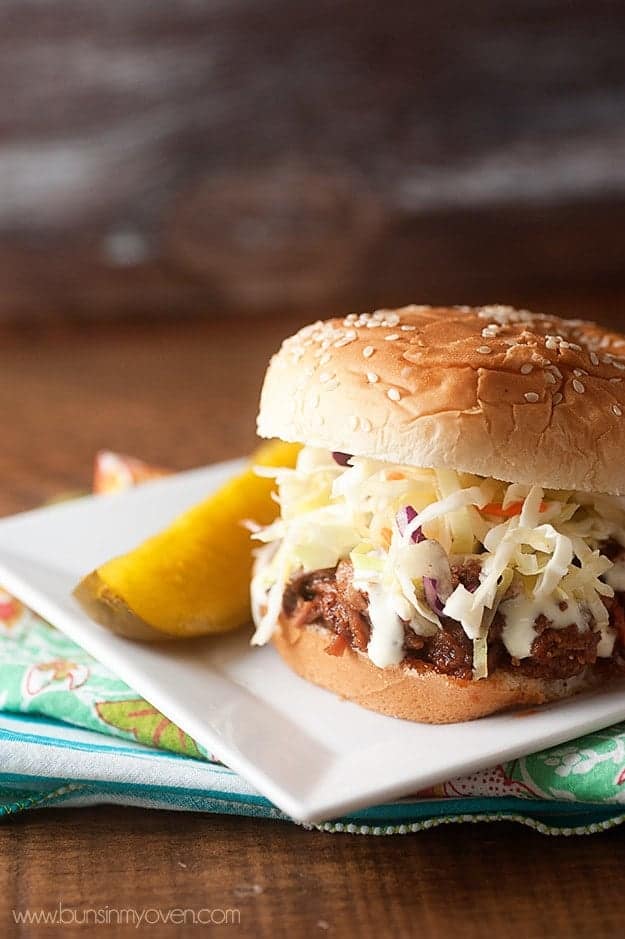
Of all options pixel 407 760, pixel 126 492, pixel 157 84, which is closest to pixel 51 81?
pixel 157 84

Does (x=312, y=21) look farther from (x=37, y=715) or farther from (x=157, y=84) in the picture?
(x=37, y=715)

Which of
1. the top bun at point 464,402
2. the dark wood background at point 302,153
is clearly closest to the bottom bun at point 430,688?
the top bun at point 464,402

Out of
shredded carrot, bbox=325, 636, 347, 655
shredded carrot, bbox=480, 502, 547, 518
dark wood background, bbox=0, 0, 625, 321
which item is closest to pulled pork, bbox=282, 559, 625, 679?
shredded carrot, bbox=325, 636, 347, 655

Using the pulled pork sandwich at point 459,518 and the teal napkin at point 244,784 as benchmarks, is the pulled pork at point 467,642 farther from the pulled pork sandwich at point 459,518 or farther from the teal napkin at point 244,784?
the teal napkin at point 244,784

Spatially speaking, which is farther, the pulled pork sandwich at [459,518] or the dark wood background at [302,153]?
the dark wood background at [302,153]

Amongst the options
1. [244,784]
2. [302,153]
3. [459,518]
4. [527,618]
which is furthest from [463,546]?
[302,153]

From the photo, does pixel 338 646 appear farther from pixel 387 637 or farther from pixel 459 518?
pixel 459 518

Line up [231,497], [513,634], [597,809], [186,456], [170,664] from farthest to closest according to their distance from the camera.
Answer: [186,456], [231,497], [170,664], [513,634], [597,809]
